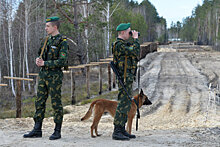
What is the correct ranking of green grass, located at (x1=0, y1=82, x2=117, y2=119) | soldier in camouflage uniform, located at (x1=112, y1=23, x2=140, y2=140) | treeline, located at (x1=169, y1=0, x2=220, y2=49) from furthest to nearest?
1. treeline, located at (x1=169, y1=0, x2=220, y2=49)
2. green grass, located at (x1=0, y1=82, x2=117, y2=119)
3. soldier in camouflage uniform, located at (x1=112, y1=23, x2=140, y2=140)

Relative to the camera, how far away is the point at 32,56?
2039cm

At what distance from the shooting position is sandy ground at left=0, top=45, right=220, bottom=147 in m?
5.07

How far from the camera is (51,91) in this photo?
5137mm

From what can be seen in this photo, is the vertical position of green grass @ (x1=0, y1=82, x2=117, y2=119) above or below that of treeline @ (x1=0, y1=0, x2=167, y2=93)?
below

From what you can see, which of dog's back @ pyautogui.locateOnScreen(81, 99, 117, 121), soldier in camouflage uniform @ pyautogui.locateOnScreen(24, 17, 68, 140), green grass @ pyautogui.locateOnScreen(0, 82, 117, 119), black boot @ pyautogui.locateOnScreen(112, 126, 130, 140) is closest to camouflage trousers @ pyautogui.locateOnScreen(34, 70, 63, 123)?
soldier in camouflage uniform @ pyautogui.locateOnScreen(24, 17, 68, 140)

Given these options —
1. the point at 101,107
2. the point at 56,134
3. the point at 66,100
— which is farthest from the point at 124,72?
the point at 66,100

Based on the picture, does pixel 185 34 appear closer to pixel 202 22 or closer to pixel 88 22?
pixel 202 22

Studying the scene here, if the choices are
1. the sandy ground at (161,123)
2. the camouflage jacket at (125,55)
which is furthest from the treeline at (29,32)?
the camouflage jacket at (125,55)

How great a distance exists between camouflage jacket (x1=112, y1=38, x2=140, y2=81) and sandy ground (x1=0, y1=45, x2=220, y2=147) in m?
1.23

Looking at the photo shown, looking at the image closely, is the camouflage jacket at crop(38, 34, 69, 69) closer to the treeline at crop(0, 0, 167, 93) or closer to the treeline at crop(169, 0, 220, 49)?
the treeline at crop(0, 0, 167, 93)

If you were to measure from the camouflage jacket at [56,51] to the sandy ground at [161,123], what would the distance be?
1358 mm

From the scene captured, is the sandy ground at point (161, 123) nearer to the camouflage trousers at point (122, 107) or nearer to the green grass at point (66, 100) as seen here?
the camouflage trousers at point (122, 107)

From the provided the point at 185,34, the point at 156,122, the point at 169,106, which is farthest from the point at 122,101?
the point at 185,34

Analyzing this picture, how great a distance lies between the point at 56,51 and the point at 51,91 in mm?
709
